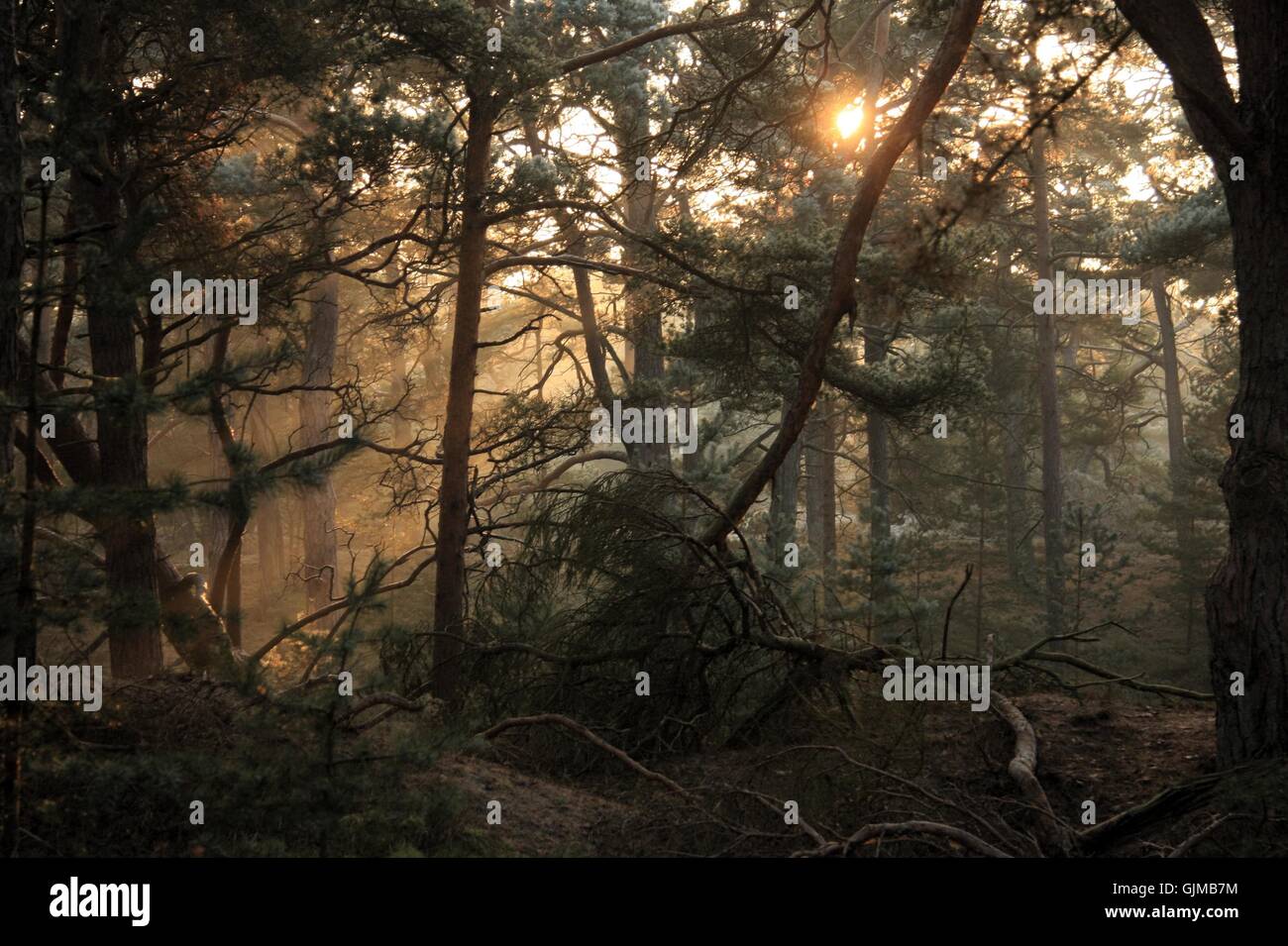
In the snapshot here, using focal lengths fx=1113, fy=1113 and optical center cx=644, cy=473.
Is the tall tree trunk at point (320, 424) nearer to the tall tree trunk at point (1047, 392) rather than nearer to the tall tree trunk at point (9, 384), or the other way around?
the tall tree trunk at point (1047, 392)

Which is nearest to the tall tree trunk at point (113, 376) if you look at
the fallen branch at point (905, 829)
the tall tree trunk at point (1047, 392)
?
the fallen branch at point (905, 829)

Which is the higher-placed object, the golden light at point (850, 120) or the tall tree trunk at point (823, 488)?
the golden light at point (850, 120)

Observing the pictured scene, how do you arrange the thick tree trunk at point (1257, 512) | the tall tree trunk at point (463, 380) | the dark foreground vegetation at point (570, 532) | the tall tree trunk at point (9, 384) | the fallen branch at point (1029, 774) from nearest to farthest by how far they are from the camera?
the tall tree trunk at point (9, 384) → the dark foreground vegetation at point (570, 532) → the fallen branch at point (1029, 774) → the thick tree trunk at point (1257, 512) → the tall tree trunk at point (463, 380)

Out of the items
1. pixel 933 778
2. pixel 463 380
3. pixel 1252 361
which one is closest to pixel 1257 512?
pixel 1252 361

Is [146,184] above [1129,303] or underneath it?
underneath

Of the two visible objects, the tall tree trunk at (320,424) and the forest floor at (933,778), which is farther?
the tall tree trunk at (320,424)

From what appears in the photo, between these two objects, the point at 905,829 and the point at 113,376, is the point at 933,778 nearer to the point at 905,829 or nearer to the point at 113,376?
the point at 905,829

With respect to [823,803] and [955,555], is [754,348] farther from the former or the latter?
[955,555]

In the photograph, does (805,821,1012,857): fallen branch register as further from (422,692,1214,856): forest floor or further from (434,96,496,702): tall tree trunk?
(434,96,496,702): tall tree trunk

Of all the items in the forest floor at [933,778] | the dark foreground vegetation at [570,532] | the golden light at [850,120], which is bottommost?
the forest floor at [933,778]

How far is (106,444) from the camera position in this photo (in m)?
10.1
